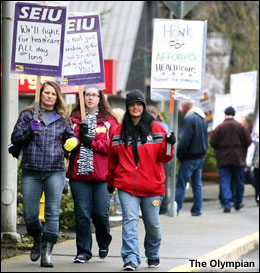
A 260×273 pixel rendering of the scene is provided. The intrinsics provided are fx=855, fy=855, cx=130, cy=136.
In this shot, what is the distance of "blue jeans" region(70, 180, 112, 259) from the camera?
8430mm

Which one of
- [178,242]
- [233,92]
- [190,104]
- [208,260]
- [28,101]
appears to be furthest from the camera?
[28,101]

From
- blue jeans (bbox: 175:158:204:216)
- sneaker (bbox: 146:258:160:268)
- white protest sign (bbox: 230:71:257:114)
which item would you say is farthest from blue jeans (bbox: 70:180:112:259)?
white protest sign (bbox: 230:71:257:114)

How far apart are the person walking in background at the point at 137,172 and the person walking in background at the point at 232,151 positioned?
7.24 meters

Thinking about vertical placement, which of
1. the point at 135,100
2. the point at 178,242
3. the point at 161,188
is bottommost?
the point at 178,242

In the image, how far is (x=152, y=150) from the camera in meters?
8.06

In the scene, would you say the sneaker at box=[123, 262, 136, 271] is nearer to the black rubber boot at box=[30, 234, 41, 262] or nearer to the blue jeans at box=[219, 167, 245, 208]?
the black rubber boot at box=[30, 234, 41, 262]

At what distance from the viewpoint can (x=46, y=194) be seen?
8195 millimetres

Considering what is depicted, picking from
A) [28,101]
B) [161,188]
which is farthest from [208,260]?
[28,101]

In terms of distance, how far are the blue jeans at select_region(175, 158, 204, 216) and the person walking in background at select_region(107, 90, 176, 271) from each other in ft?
19.2

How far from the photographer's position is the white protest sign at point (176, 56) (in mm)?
11023

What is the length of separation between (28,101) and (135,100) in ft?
39.2

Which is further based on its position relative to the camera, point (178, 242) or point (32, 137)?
point (178, 242)

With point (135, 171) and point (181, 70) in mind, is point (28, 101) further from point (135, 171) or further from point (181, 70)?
point (135, 171)

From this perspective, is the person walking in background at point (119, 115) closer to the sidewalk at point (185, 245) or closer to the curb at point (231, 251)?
the sidewalk at point (185, 245)
